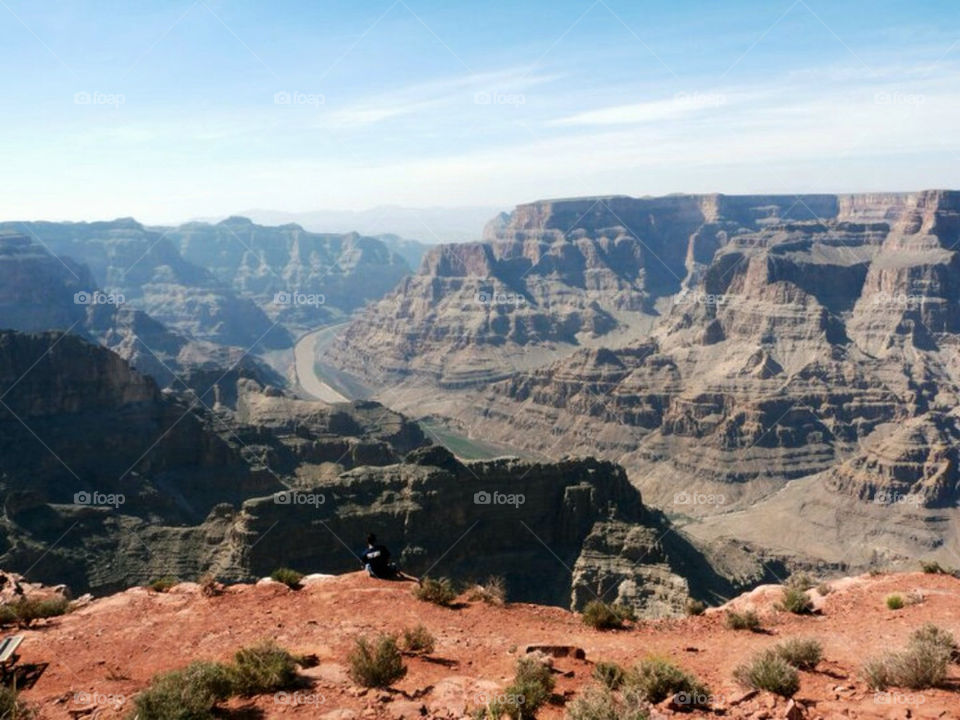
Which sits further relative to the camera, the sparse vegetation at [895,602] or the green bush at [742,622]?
the sparse vegetation at [895,602]

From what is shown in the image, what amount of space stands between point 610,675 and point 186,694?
8.80 m

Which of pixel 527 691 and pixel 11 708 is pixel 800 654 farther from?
pixel 11 708

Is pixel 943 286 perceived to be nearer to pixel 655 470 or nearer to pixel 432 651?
pixel 655 470

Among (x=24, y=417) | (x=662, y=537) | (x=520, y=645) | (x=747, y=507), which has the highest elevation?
(x=520, y=645)

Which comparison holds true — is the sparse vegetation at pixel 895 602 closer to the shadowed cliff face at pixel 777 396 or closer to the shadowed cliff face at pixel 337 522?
the shadowed cliff face at pixel 337 522

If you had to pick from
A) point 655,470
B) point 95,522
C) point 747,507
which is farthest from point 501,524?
point 655,470

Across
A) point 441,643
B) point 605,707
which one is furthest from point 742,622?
point 605,707

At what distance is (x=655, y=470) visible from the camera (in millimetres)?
138875

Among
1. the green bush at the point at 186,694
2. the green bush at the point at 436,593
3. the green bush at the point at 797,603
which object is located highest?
the green bush at the point at 186,694

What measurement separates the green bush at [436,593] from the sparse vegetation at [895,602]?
12998mm

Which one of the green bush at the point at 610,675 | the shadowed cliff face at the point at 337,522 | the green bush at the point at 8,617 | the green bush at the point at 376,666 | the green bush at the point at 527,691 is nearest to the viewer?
the green bush at the point at 527,691

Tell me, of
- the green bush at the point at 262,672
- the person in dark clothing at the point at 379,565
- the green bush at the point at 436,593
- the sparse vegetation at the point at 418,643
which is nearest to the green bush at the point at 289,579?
the person in dark clothing at the point at 379,565

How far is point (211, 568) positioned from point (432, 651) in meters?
46.0

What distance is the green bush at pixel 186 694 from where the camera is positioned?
14.4 m
